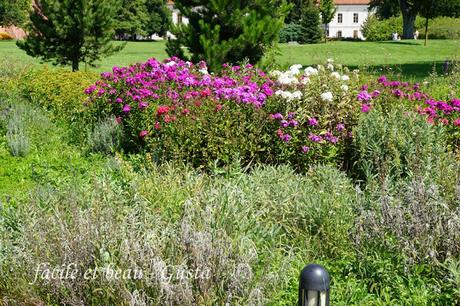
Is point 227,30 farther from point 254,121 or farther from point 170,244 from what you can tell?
point 170,244

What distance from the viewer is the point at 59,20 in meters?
15.5

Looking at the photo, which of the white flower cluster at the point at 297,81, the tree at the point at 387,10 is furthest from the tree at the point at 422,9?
the white flower cluster at the point at 297,81

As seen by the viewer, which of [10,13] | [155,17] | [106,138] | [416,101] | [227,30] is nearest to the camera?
[416,101]

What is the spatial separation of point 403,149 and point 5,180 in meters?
4.45

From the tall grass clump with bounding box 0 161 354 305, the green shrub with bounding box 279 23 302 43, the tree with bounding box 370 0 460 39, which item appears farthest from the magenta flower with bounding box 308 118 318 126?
the green shrub with bounding box 279 23 302 43

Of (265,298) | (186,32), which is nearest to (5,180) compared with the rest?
(265,298)

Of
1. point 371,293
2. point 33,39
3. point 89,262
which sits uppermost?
point 33,39

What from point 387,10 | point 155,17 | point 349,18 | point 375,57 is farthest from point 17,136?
point 349,18

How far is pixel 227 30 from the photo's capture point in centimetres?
1216

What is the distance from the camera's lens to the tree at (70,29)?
15359 mm

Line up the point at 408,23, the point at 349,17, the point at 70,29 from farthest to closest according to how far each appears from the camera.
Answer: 1. the point at 349,17
2. the point at 408,23
3. the point at 70,29

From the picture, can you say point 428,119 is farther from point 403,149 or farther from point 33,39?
point 33,39

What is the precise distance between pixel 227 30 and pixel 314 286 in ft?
32.8

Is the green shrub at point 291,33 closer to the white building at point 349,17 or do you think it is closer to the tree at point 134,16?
the tree at point 134,16
